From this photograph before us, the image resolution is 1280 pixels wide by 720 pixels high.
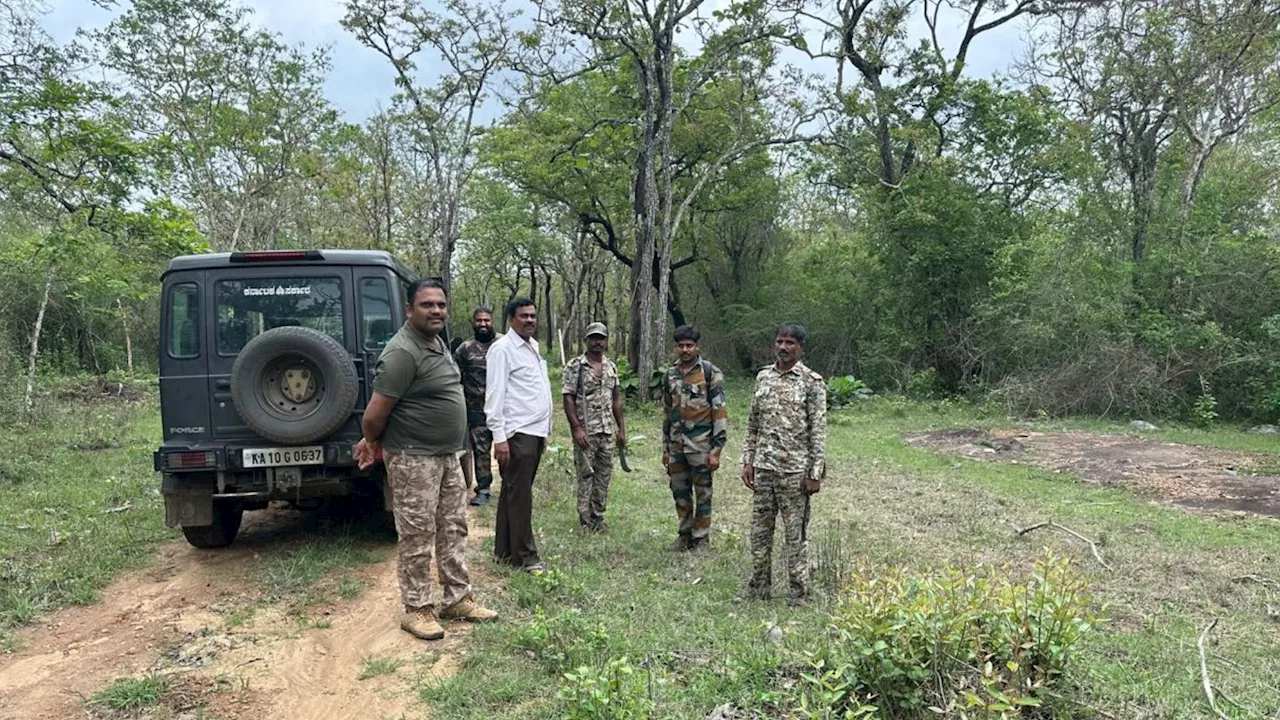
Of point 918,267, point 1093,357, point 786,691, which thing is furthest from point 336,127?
point 786,691

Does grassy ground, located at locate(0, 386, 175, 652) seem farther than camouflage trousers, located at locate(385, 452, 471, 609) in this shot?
Yes

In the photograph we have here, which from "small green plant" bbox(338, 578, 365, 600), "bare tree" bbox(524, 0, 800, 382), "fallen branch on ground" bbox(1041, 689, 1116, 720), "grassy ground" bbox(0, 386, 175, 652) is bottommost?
"small green plant" bbox(338, 578, 365, 600)

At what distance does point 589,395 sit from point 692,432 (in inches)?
35.3

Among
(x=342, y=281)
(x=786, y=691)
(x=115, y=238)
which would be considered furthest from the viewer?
(x=115, y=238)

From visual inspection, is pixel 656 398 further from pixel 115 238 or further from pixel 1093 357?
pixel 115 238

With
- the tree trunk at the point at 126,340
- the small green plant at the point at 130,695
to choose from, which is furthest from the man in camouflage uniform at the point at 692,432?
the tree trunk at the point at 126,340

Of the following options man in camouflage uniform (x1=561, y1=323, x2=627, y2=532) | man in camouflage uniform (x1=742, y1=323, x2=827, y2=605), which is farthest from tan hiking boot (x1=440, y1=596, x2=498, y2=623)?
man in camouflage uniform (x1=561, y1=323, x2=627, y2=532)

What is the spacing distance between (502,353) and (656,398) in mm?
11791

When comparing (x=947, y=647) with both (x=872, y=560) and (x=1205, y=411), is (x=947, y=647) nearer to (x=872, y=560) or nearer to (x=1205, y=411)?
(x=872, y=560)

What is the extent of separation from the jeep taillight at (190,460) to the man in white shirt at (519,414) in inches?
71.3

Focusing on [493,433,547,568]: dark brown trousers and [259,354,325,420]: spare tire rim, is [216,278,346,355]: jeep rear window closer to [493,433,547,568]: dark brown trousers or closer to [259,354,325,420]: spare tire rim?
[259,354,325,420]: spare tire rim

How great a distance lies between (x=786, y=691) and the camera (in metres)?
3.07

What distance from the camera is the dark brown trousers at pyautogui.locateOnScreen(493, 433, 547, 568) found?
4.93 m

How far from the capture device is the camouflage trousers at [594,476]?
616 cm
